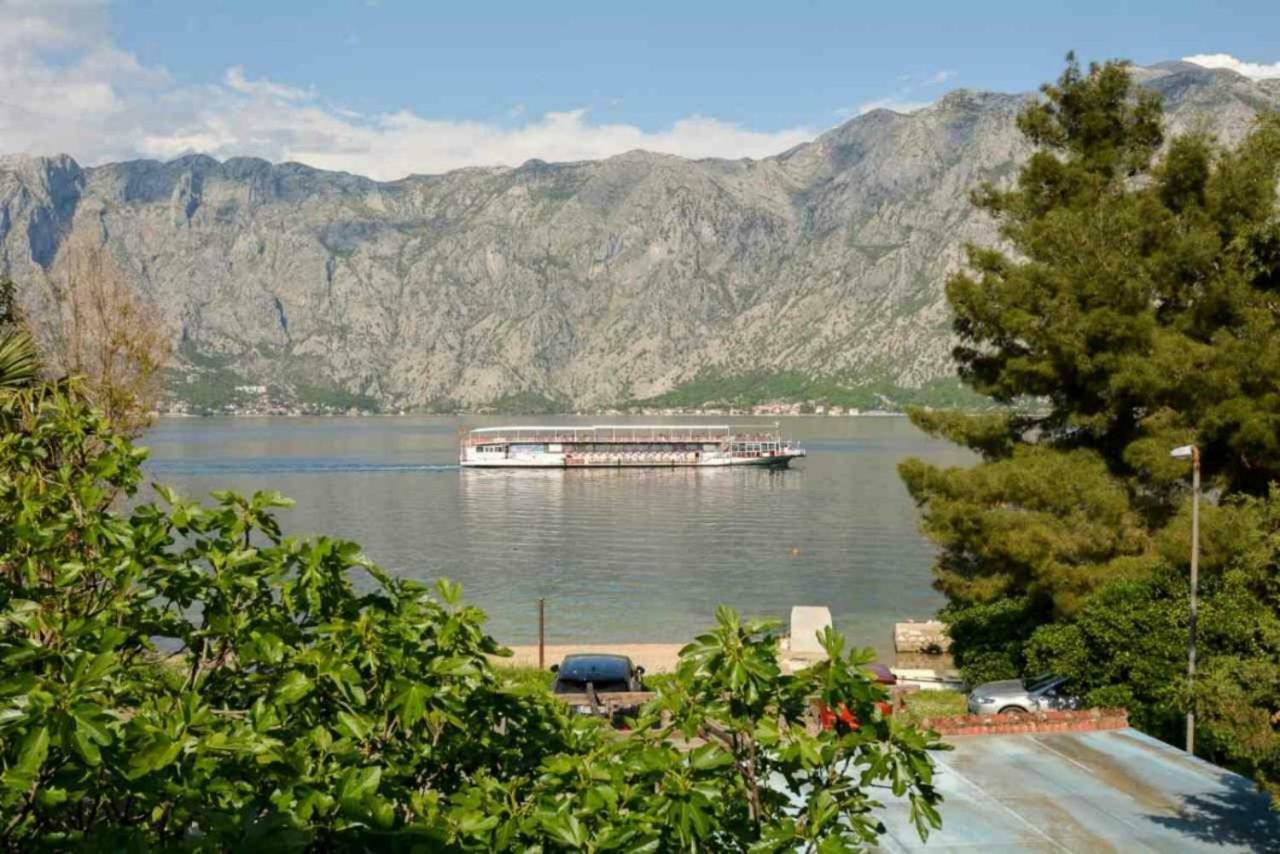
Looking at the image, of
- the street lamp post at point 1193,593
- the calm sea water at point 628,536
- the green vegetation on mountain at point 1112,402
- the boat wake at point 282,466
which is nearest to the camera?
the street lamp post at point 1193,593

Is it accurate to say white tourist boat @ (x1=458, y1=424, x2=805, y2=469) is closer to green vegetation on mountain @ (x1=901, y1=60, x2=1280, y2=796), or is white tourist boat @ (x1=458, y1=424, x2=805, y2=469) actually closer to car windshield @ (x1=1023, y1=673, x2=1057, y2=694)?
green vegetation on mountain @ (x1=901, y1=60, x2=1280, y2=796)

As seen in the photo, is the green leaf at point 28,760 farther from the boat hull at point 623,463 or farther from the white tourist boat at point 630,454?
the boat hull at point 623,463

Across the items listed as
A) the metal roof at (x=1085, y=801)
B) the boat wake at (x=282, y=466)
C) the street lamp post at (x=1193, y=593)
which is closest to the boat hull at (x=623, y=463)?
the boat wake at (x=282, y=466)

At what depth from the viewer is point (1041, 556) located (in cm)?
2589

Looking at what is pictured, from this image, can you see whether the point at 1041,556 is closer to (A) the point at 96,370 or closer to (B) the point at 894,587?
(A) the point at 96,370

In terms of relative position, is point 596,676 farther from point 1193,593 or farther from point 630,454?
point 630,454

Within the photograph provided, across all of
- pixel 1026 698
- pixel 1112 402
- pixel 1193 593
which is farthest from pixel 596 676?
pixel 1112 402

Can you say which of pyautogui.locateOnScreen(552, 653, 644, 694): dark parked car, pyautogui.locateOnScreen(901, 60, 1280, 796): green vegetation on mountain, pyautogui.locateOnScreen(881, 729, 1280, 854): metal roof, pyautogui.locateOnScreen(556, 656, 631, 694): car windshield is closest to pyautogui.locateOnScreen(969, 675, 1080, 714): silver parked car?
pyautogui.locateOnScreen(901, 60, 1280, 796): green vegetation on mountain

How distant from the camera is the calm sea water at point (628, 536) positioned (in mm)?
55844

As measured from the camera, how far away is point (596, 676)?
23.6 meters

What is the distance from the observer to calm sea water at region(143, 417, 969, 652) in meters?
55.8

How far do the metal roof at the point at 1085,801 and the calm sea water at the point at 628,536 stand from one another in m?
30.5

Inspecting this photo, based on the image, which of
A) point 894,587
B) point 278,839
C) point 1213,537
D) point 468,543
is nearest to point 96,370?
point 278,839

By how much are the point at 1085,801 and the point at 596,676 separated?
1204cm
